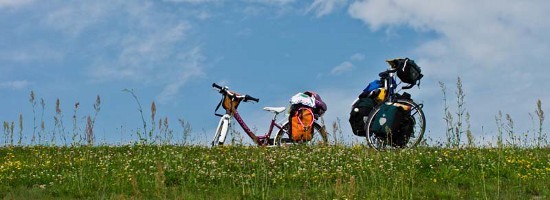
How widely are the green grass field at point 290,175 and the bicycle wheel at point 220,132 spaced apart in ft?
8.82

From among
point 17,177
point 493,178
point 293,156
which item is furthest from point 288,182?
point 17,177

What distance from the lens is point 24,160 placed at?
15.8 m

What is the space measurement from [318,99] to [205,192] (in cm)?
789

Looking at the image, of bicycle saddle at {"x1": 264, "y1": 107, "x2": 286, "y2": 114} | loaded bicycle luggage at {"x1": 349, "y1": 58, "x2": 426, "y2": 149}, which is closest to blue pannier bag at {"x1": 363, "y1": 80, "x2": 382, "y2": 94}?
loaded bicycle luggage at {"x1": 349, "y1": 58, "x2": 426, "y2": 149}

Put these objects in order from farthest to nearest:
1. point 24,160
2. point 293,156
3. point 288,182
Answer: point 24,160, point 293,156, point 288,182

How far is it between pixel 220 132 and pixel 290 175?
22.5ft

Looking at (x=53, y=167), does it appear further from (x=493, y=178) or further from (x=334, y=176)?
(x=493, y=178)

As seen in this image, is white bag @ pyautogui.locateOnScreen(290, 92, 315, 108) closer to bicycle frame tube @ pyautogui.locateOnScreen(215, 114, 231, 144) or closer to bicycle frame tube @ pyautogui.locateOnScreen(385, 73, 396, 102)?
bicycle frame tube @ pyautogui.locateOnScreen(215, 114, 231, 144)

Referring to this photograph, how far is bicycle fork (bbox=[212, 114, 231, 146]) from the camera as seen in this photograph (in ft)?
60.2

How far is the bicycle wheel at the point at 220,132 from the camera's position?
18.3 meters

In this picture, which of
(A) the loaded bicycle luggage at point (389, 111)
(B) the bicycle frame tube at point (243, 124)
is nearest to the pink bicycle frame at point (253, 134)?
(B) the bicycle frame tube at point (243, 124)

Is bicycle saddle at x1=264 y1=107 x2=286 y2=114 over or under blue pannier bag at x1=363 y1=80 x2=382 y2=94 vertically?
under

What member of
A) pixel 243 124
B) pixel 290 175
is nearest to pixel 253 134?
pixel 243 124

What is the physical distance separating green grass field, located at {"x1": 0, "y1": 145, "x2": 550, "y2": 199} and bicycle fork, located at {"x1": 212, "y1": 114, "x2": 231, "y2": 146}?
270cm
